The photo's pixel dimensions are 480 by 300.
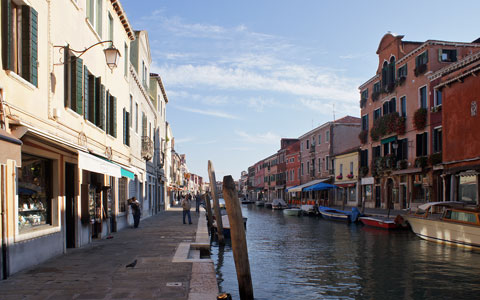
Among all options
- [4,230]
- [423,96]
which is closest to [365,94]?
[423,96]

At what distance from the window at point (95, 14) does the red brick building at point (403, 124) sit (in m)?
18.9

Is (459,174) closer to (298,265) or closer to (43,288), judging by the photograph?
(298,265)

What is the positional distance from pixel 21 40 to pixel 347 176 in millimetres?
35925

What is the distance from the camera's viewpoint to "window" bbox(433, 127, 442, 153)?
25966mm

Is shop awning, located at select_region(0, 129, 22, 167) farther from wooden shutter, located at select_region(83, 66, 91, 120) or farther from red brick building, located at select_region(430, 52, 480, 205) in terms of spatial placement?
red brick building, located at select_region(430, 52, 480, 205)

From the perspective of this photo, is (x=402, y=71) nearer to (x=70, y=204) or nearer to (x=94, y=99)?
(x=94, y=99)

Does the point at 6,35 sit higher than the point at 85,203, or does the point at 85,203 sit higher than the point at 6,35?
the point at 6,35

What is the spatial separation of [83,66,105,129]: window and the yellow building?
27.8 metres

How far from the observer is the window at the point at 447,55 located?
27.5 m

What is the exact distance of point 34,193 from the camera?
30.1 ft

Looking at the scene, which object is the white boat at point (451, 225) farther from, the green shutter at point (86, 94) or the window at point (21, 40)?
the window at point (21, 40)

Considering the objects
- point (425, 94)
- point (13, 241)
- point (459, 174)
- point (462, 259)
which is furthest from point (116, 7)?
point (425, 94)

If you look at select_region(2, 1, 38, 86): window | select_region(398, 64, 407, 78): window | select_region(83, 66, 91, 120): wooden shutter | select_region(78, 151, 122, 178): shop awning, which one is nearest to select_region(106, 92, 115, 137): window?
select_region(83, 66, 91, 120): wooden shutter

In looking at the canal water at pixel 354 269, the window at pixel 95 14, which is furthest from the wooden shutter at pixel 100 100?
the canal water at pixel 354 269
